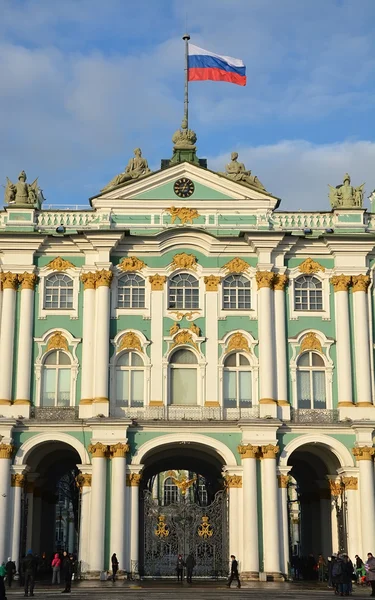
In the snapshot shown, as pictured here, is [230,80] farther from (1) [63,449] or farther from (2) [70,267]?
(1) [63,449]

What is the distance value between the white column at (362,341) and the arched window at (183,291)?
24.4 feet

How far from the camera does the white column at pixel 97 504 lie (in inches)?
1698

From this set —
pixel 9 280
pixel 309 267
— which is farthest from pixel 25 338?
pixel 309 267

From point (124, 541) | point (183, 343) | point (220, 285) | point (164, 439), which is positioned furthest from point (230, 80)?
point (124, 541)

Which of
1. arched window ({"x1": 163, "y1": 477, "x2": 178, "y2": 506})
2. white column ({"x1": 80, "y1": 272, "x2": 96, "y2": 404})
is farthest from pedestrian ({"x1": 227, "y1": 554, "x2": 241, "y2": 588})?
arched window ({"x1": 163, "y1": 477, "x2": 178, "y2": 506})

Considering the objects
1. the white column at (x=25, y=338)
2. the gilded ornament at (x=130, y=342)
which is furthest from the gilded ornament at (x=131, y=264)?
the white column at (x=25, y=338)

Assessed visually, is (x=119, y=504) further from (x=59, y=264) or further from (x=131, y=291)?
(x=59, y=264)

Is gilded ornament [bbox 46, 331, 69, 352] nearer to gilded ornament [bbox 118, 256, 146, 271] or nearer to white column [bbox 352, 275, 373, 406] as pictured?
gilded ornament [bbox 118, 256, 146, 271]

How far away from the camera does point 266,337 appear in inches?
1829

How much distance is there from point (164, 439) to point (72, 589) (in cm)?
802

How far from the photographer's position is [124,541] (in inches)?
1718

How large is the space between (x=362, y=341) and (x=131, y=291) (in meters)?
10.9

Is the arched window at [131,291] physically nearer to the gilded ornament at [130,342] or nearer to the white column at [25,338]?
the gilded ornament at [130,342]

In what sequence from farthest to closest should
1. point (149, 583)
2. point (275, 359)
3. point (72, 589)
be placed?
point (275, 359)
point (149, 583)
point (72, 589)
